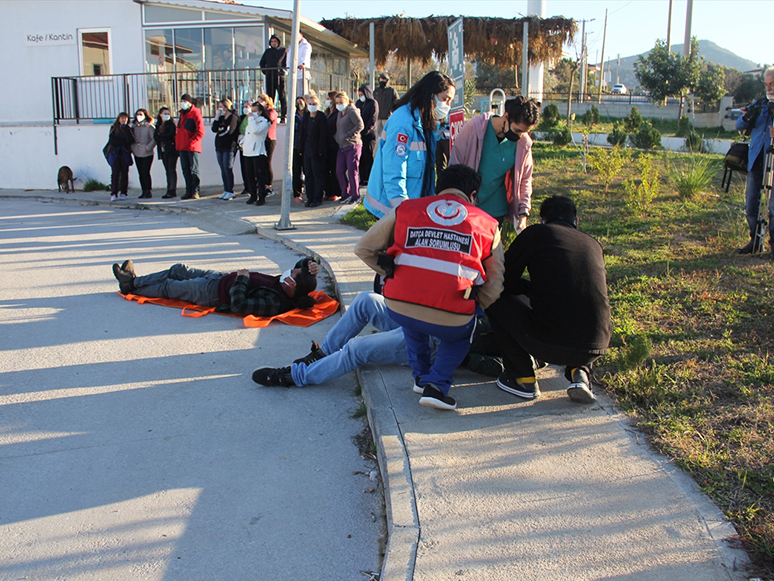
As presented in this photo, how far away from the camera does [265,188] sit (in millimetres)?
12336

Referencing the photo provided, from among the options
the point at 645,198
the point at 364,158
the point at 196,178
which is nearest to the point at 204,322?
the point at 645,198

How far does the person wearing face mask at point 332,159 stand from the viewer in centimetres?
1148

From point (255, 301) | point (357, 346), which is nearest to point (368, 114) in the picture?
point (255, 301)

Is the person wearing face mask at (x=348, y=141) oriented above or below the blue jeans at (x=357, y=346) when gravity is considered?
above

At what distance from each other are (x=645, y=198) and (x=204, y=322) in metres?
6.52

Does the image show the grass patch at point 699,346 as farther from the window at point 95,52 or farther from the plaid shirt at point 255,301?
the window at point 95,52

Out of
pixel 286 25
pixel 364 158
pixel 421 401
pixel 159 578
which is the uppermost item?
pixel 286 25

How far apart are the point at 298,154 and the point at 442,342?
9.13 m

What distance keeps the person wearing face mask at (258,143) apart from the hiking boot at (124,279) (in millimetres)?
6129

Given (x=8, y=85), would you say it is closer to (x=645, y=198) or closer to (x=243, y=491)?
(x=645, y=198)

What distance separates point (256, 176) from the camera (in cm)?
1245

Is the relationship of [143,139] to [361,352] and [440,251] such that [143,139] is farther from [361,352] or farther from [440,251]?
[440,251]

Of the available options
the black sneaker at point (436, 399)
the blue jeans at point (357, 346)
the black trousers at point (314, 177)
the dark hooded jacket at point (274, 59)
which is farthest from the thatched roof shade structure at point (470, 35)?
the black sneaker at point (436, 399)

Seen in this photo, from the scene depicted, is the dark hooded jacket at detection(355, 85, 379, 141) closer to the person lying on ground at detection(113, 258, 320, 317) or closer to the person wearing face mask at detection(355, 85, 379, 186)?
the person wearing face mask at detection(355, 85, 379, 186)
